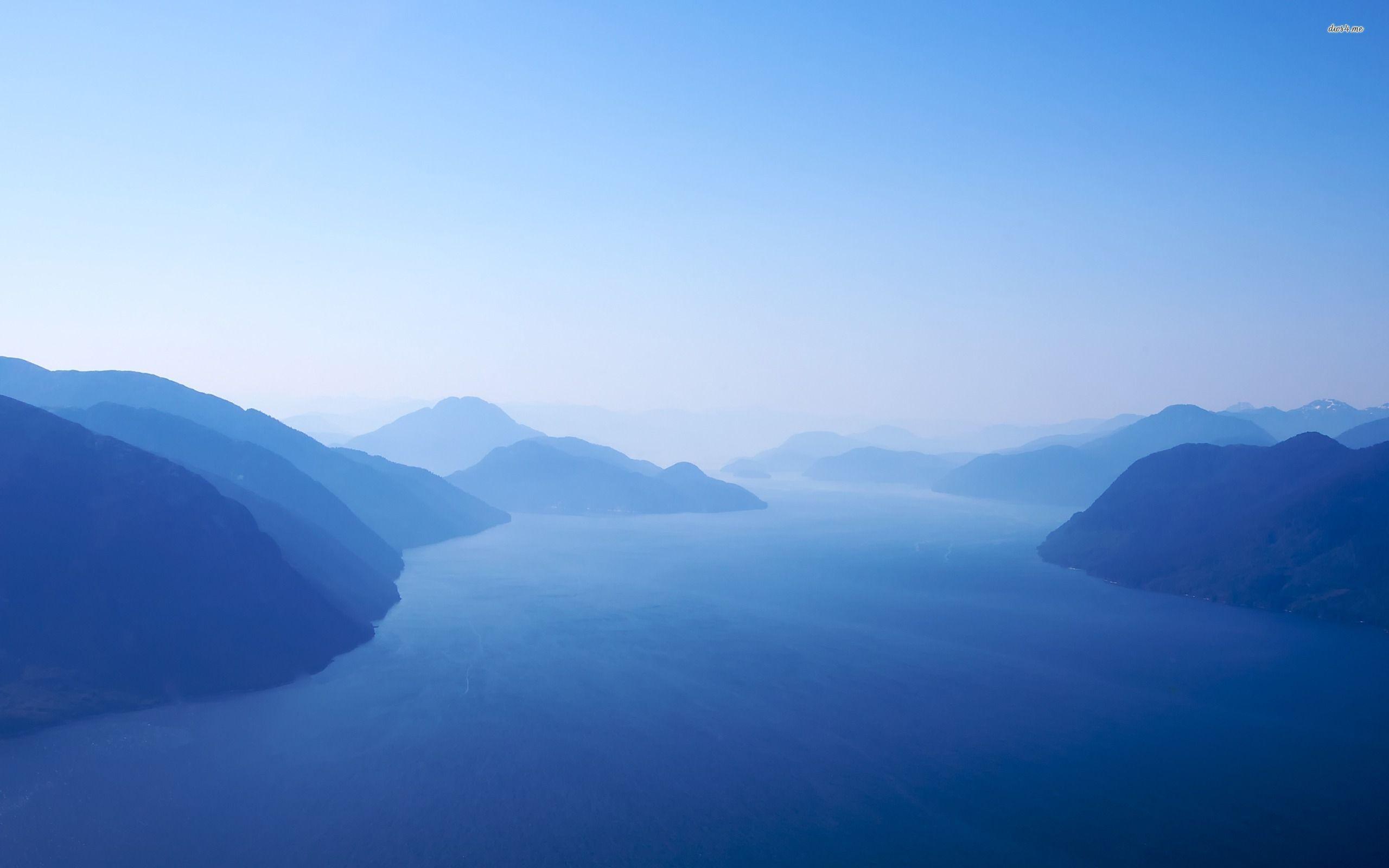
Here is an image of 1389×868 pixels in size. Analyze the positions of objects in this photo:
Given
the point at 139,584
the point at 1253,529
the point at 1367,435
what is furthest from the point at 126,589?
the point at 1367,435

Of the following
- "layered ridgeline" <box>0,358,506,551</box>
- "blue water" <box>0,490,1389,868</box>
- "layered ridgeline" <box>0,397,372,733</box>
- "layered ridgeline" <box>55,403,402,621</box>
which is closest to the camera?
"blue water" <box>0,490,1389,868</box>

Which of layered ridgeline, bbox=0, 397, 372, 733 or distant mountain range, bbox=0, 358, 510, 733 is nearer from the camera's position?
layered ridgeline, bbox=0, 397, 372, 733

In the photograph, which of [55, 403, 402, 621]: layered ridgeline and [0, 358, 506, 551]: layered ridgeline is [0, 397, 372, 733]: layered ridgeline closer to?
[55, 403, 402, 621]: layered ridgeline

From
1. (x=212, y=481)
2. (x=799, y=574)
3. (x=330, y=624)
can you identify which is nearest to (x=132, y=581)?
(x=330, y=624)

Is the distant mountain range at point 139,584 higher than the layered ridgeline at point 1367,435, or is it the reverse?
the layered ridgeline at point 1367,435

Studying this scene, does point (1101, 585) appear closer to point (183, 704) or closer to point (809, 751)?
point (809, 751)

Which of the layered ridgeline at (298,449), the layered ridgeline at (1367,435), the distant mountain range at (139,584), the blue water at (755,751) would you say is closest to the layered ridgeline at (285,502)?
the distant mountain range at (139,584)

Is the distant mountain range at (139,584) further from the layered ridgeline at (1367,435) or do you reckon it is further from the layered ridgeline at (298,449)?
the layered ridgeline at (1367,435)

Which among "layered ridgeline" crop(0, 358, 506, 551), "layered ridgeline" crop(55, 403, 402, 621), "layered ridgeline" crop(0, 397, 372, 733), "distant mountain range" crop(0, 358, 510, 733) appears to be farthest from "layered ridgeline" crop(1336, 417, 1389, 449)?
"layered ridgeline" crop(0, 397, 372, 733)
